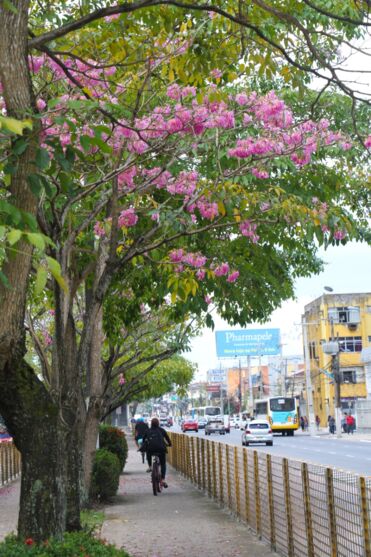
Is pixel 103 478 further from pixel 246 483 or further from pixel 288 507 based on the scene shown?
pixel 288 507

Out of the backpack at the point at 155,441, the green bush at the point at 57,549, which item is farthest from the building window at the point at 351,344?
the green bush at the point at 57,549

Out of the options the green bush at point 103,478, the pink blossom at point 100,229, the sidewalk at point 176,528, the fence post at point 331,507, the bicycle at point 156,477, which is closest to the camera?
the fence post at point 331,507

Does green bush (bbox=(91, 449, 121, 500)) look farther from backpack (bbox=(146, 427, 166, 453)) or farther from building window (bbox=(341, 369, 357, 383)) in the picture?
building window (bbox=(341, 369, 357, 383))

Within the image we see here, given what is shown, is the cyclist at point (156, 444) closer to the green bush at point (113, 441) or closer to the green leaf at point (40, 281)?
the green bush at point (113, 441)

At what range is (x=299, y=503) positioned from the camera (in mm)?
9758

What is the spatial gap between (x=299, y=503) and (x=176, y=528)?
186 inches

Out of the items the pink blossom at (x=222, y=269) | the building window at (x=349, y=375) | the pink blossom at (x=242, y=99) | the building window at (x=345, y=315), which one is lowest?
the pink blossom at (x=222, y=269)

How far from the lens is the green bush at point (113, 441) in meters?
25.0

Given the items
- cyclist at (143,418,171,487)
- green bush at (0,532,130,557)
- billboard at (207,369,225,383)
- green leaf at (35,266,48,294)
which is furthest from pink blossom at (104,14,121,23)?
billboard at (207,369,225,383)

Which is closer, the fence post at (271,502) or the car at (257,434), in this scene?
the fence post at (271,502)

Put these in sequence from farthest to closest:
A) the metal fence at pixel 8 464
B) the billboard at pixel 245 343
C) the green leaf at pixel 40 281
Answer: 1. the billboard at pixel 245 343
2. the metal fence at pixel 8 464
3. the green leaf at pixel 40 281

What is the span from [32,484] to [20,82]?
3101mm

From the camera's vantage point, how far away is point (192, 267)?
43.4ft

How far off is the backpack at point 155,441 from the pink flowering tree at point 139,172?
4433 millimetres
